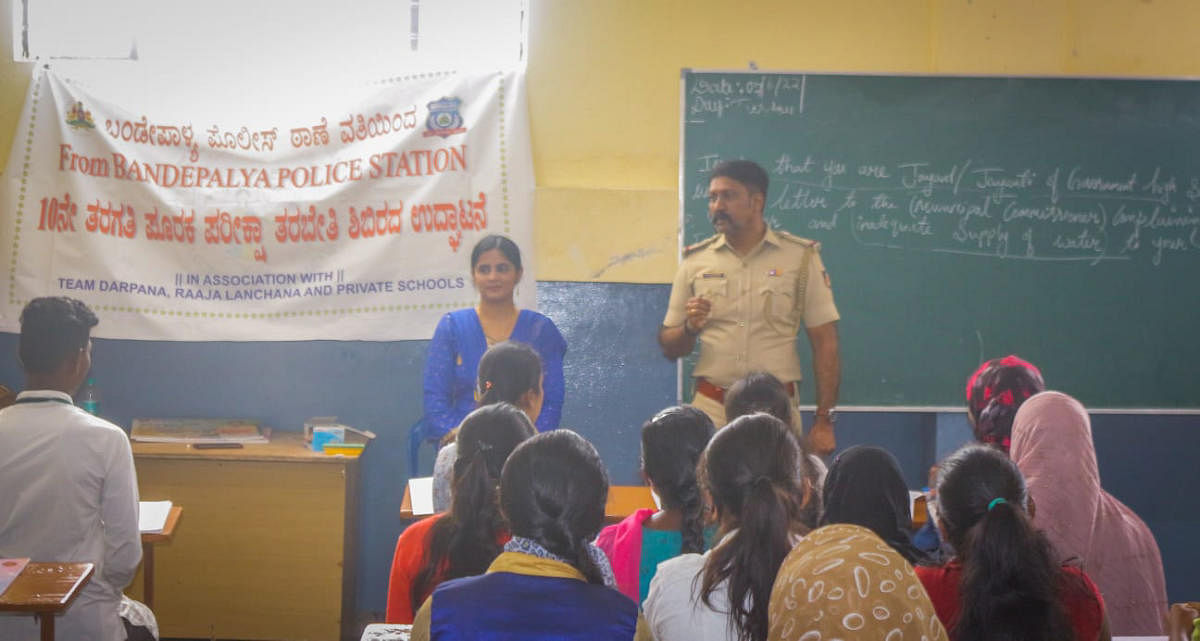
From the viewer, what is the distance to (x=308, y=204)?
14.0ft

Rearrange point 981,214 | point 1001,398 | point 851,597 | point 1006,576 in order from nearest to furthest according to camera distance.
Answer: point 851,597 → point 1006,576 → point 1001,398 → point 981,214

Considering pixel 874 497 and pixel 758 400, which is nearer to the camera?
pixel 874 497

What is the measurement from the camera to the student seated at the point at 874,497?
2.29m

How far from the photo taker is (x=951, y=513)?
208cm

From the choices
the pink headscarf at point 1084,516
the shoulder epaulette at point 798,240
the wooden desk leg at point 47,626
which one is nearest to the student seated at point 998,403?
the pink headscarf at point 1084,516

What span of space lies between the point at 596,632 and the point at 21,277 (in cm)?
339

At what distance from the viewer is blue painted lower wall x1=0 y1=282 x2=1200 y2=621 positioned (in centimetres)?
435

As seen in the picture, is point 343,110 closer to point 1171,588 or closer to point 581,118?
point 581,118

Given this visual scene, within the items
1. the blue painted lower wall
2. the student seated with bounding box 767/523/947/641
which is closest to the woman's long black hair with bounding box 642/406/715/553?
the student seated with bounding box 767/523/947/641

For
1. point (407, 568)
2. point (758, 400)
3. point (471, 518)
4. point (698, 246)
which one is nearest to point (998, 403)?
point (758, 400)

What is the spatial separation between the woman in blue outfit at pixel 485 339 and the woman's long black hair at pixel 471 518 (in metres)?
1.45

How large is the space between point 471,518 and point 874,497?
2.68 ft

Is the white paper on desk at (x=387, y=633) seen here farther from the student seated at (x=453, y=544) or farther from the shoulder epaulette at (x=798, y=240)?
the shoulder epaulette at (x=798, y=240)

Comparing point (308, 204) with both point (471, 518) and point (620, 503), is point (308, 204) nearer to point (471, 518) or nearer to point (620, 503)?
point (620, 503)
